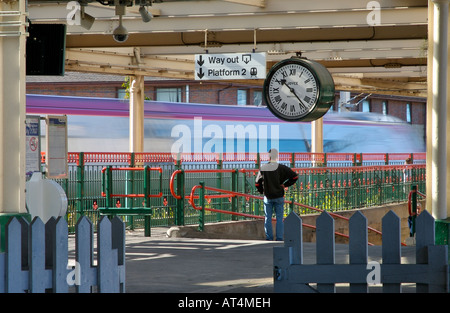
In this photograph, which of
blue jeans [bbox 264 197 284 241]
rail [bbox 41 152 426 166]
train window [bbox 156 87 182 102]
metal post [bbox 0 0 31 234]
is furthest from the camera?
train window [bbox 156 87 182 102]

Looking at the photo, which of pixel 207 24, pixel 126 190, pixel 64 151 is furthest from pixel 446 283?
pixel 126 190

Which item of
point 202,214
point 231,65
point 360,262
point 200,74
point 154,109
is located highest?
point 154,109

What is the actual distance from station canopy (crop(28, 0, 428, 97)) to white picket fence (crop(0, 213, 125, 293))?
541 cm

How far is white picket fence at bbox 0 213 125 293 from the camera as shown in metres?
6.24

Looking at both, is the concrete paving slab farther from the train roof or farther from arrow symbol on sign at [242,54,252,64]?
the train roof

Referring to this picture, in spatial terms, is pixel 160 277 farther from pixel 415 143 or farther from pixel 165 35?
pixel 415 143

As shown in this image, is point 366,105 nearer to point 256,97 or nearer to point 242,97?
point 256,97

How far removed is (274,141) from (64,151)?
2594 cm

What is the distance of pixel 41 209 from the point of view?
10.2 meters

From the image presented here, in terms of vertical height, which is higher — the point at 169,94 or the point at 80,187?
the point at 169,94

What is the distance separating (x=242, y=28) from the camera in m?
15.5

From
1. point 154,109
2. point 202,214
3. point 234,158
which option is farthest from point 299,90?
point 154,109

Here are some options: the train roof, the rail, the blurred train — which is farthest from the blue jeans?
the train roof

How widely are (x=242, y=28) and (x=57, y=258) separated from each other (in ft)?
32.2
